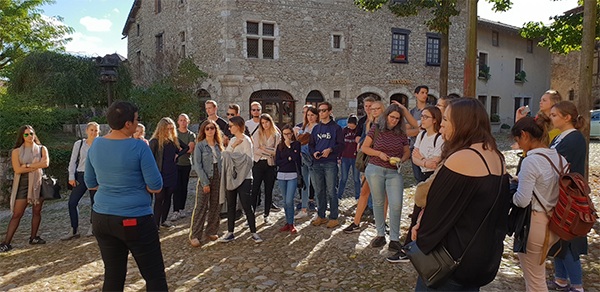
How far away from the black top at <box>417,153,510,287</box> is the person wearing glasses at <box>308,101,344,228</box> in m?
4.04

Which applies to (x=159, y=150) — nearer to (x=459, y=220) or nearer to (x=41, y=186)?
(x=41, y=186)

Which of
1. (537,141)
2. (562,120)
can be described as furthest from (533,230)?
(562,120)

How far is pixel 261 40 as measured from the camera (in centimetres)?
1866

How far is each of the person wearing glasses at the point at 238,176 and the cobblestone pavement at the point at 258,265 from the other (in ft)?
1.08

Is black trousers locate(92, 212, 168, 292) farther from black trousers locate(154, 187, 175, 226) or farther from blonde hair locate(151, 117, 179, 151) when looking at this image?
blonde hair locate(151, 117, 179, 151)

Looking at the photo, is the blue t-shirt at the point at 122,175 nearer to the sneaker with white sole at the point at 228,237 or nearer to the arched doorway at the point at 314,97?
the sneaker with white sole at the point at 228,237

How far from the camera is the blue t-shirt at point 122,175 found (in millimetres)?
3166

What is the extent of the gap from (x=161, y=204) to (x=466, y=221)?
5.31 metres

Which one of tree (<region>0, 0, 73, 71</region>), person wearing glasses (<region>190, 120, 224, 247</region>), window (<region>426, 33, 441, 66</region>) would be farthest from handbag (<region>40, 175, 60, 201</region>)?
tree (<region>0, 0, 73, 71</region>)

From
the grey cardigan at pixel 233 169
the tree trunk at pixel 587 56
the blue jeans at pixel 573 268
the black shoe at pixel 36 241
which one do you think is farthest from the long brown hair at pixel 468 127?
the tree trunk at pixel 587 56

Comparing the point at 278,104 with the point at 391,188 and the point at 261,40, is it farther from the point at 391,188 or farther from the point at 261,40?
the point at 391,188

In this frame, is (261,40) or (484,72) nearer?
(261,40)

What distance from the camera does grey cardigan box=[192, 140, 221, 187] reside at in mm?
5801

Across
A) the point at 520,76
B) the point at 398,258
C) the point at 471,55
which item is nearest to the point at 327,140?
the point at 398,258
